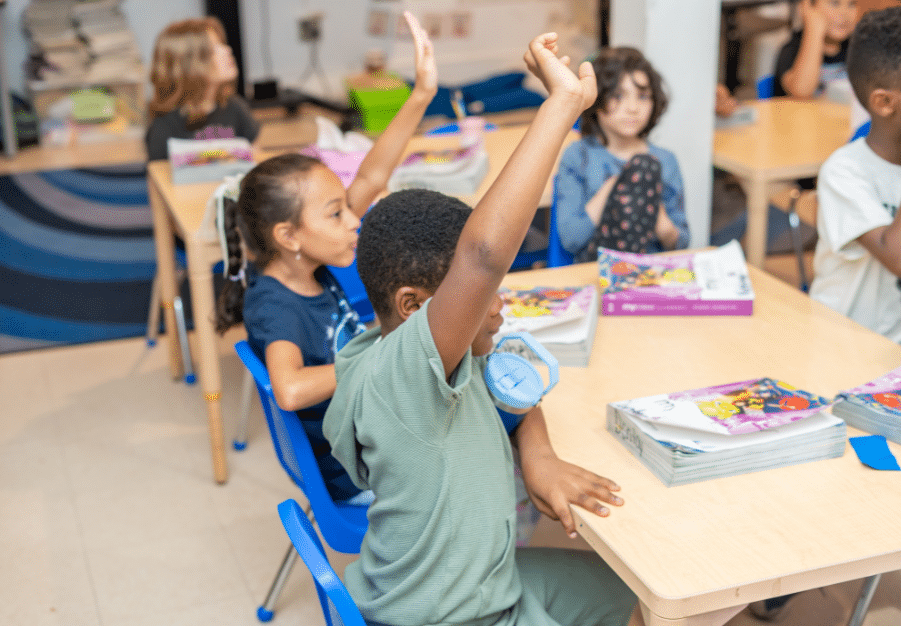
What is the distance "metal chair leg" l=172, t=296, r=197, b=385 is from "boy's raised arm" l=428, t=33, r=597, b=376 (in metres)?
1.94

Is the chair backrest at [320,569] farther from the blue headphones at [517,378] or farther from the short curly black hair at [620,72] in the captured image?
the short curly black hair at [620,72]

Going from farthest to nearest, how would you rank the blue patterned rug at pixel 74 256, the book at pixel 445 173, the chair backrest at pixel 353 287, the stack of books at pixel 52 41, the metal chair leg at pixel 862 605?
the stack of books at pixel 52 41
the blue patterned rug at pixel 74 256
the book at pixel 445 173
the chair backrest at pixel 353 287
the metal chair leg at pixel 862 605

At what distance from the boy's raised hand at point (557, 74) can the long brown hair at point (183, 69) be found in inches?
83.2

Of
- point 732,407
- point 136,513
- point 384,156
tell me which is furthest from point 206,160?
point 732,407

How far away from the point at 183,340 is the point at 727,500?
2.02 metres

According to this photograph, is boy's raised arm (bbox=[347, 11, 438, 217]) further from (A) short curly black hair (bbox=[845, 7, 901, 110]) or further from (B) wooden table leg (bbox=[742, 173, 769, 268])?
(B) wooden table leg (bbox=[742, 173, 769, 268])

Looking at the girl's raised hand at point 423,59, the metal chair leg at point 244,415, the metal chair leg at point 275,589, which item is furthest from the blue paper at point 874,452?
the metal chair leg at point 244,415

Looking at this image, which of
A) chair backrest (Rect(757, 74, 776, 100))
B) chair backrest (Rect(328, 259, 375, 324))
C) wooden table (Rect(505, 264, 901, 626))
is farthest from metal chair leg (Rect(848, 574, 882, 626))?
chair backrest (Rect(757, 74, 776, 100))

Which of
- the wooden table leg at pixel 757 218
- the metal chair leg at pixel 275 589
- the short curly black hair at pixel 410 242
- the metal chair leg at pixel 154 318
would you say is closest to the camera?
the short curly black hair at pixel 410 242

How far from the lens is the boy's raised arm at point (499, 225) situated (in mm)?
888

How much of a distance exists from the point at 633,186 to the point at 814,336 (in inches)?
24.7

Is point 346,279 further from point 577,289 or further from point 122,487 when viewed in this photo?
point 122,487

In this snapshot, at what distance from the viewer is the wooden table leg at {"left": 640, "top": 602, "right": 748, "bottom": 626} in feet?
3.11

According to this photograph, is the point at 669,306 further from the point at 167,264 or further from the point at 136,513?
the point at 167,264
